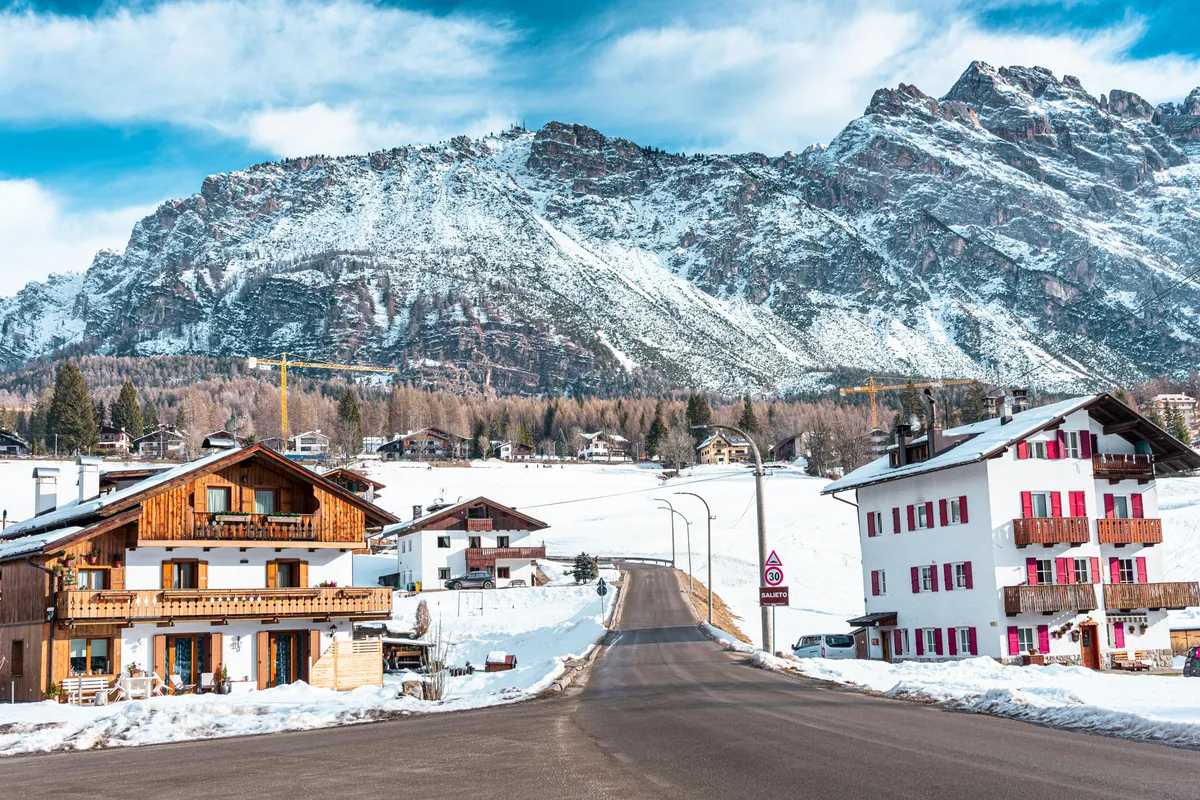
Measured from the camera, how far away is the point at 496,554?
105m

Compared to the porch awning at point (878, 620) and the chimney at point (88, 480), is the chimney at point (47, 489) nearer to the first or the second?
the chimney at point (88, 480)

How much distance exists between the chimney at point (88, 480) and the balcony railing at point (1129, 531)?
50.0 m

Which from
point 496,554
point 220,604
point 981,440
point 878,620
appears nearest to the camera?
point 220,604

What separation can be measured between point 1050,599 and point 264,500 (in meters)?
37.7

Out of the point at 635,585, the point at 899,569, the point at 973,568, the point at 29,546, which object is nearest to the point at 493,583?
the point at 635,585

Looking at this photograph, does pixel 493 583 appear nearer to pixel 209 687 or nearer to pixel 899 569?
pixel 899 569

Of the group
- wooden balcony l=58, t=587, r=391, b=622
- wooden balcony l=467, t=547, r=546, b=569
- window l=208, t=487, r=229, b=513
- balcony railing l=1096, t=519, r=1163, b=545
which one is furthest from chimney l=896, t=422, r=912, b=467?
wooden balcony l=467, t=547, r=546, b=569

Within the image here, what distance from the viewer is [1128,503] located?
62.3m

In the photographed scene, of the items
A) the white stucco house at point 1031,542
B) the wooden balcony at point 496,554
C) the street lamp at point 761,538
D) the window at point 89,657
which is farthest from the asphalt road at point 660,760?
the wooden balcony at point 496,554

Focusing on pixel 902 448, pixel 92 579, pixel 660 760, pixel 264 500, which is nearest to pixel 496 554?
pixel 902 448

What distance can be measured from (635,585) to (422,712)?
225 feet

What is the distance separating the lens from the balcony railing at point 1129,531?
196 feet

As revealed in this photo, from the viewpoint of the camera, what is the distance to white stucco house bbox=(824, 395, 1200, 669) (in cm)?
5659

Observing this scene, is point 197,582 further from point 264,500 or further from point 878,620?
point 878,620
